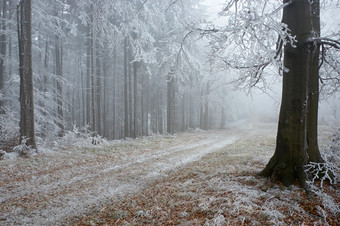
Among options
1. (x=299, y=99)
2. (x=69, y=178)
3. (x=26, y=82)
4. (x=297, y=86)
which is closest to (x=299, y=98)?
(x=299, y=99)

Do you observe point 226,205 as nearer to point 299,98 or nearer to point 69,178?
point 299,98

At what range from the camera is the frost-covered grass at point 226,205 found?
3.50 metres

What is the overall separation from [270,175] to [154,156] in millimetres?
5787

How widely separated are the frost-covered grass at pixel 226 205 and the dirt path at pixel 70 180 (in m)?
0.69

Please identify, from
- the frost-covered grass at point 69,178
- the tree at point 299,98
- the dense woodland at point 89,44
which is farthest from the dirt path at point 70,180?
the tree at point 299,98

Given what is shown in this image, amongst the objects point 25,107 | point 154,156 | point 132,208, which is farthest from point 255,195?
point 25,107

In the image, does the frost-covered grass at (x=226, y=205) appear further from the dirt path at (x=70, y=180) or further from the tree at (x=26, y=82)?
the tree at (x=26, y=82)

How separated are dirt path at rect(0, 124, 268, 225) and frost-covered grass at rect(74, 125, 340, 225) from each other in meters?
0.69

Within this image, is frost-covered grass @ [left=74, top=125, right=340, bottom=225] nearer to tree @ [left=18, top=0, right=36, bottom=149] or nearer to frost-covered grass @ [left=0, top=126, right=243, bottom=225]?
frost-covered grass @ [left=0, top=126, right=243, bottom=225]

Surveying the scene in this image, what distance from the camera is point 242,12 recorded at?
12.5 feet

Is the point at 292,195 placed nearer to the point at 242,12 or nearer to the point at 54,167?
the point at 242,12

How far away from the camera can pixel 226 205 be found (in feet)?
12.8

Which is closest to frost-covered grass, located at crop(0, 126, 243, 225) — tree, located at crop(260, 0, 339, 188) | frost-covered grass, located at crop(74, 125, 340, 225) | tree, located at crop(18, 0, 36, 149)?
frost-covered grass, located at crop(74, 125, 340, 225)

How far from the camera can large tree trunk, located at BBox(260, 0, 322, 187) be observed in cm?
460
